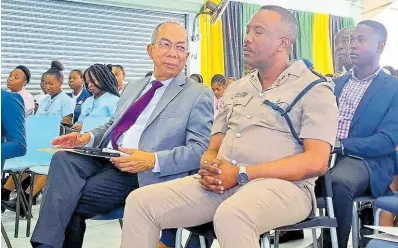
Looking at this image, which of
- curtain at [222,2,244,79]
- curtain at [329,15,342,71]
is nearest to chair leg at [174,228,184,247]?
curtain at [222,2,244,79]

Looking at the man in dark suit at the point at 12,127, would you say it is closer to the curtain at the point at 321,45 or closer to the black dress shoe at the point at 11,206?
the black dress shoe at the point at 11,206

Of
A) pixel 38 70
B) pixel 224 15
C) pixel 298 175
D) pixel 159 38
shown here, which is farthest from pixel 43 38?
pixel 298 175

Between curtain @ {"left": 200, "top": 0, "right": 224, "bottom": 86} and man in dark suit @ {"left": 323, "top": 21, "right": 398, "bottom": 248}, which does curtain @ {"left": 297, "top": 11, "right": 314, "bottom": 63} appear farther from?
man in dark suit @ {"left": 323, "top": 21, "right": 398, "bottom": 248}

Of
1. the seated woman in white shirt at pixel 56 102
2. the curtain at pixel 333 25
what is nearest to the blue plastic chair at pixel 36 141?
the seated woman in white shirt at pixel 56 102

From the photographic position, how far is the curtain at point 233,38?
8.39 m

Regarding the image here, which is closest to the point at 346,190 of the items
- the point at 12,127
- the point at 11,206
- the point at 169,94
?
the point at 169,94

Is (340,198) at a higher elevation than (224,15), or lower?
lower

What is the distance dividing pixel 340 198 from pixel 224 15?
667cm

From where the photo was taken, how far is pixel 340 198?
2.05 metres

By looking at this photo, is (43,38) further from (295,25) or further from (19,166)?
(295,25)

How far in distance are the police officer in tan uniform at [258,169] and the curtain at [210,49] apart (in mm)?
6328

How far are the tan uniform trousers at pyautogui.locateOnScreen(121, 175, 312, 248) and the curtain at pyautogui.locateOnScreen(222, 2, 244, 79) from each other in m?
6.80

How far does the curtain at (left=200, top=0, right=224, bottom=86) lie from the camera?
817cm

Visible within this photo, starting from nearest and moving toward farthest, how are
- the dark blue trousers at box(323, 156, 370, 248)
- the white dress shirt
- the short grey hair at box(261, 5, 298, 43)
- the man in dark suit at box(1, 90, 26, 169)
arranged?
the short grey hair at box(261, 5, 298, 43)
the dark blue trousers at box(323, 156, 370, 248)
the white dress shirt
the man in dark suit at box(1, 90, 26, 169)
